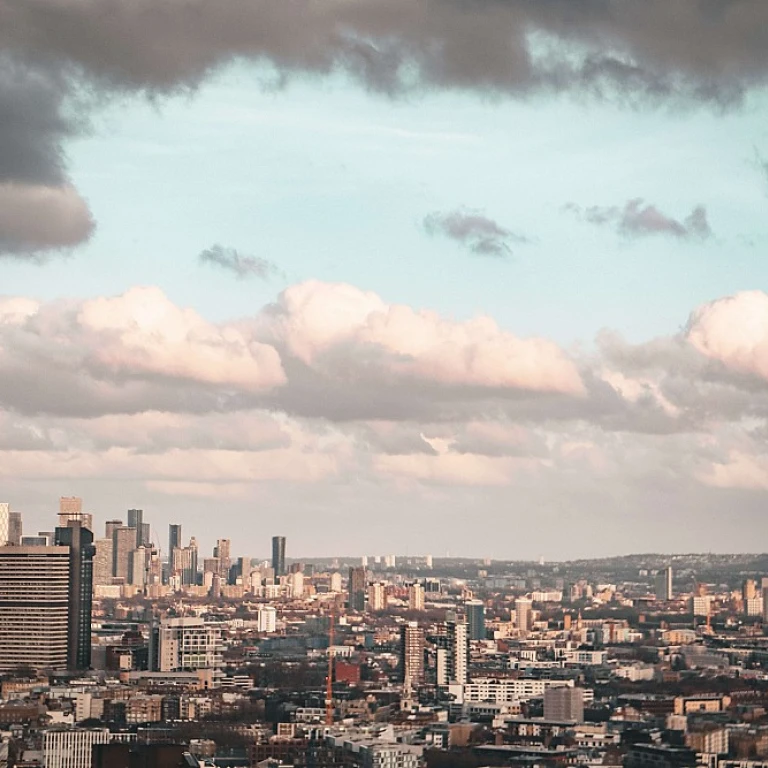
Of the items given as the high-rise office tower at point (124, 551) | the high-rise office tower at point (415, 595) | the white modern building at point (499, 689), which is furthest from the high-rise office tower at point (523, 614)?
the high-rise office tower at point (124, 551)

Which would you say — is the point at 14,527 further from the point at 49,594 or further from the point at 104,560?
the point at 104,560

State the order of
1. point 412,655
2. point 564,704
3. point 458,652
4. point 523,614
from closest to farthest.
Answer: point 564,704 → point 458,652 → point 412,655 → point 523,614

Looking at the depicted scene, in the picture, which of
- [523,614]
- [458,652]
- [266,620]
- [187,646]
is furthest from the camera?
[266,620]

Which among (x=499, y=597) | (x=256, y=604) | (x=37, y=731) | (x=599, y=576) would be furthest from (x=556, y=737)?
(x=256, y=604)

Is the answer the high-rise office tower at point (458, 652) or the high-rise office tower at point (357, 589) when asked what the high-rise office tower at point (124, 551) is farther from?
the high-rise office tower at point (458, 652)

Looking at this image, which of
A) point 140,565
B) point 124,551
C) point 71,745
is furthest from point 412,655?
point 140,565

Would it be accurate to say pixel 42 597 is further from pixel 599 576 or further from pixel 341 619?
pixel 341 619
